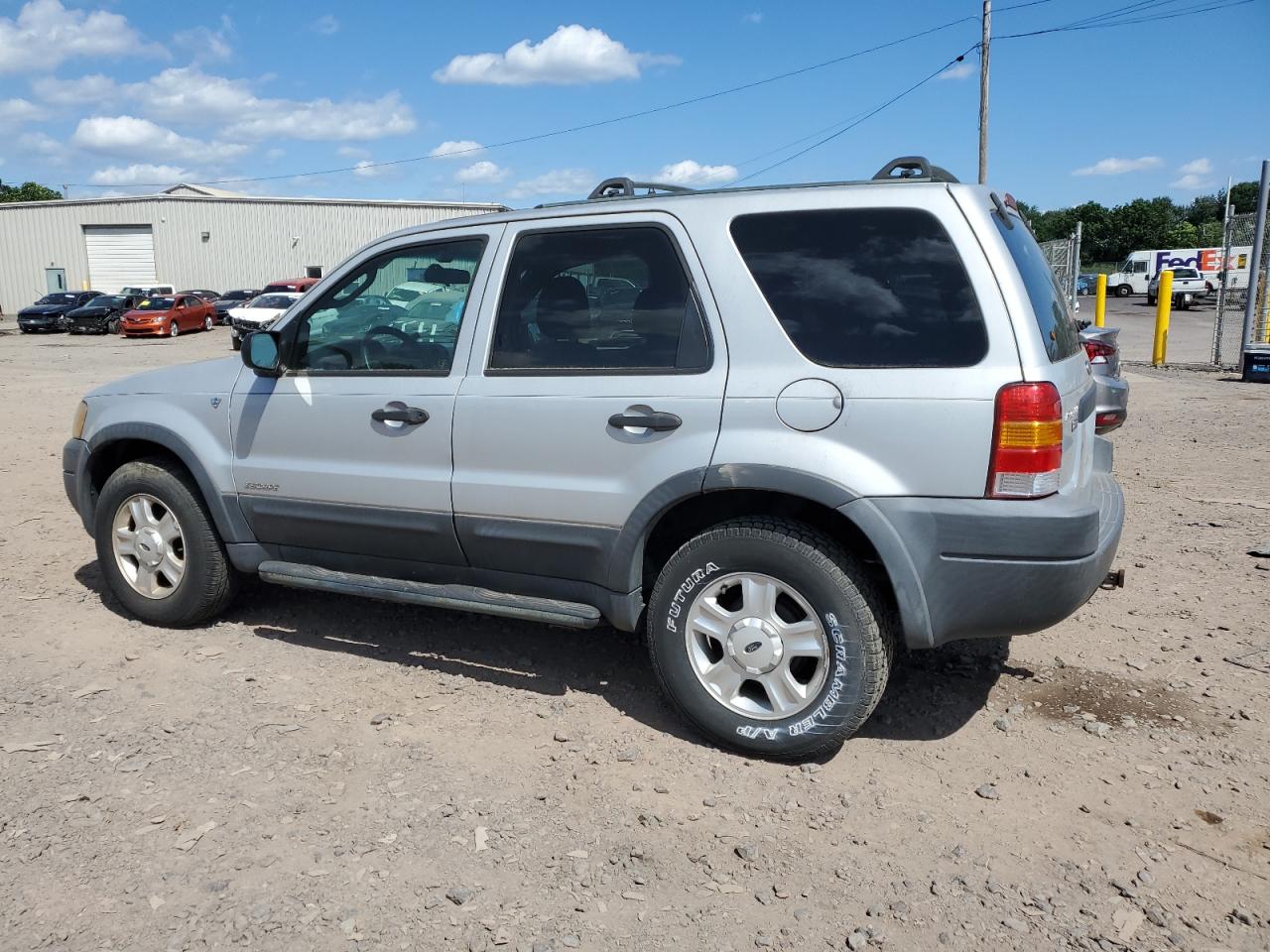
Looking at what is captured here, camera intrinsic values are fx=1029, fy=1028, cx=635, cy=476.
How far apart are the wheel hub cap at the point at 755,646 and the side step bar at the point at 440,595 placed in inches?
22.1

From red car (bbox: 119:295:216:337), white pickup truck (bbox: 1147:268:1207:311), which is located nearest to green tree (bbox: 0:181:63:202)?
red car (bbox: 119:295:216:337)

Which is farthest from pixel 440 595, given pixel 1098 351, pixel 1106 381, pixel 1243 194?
pixel 1243 194

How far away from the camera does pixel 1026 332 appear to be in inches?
128

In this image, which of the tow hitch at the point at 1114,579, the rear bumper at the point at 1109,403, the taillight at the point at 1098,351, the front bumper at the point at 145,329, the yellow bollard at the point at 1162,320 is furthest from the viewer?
the front bumper at the point at 145,329

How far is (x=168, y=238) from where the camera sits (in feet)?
173

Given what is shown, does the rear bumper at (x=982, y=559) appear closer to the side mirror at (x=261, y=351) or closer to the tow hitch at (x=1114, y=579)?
the tow hitch at (x=1114, y=579)

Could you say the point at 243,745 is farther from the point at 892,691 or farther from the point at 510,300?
the point at 892,691

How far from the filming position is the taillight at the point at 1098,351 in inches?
288

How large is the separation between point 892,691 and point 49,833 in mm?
3095

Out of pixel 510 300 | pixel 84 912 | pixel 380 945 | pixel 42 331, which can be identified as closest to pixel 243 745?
pixel 84 912

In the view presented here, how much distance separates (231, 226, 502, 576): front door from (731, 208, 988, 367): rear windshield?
1.25 meters

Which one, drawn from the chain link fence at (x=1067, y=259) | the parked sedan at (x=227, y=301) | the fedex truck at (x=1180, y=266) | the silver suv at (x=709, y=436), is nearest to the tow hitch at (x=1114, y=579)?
the silver suv at (x=709, y=436)

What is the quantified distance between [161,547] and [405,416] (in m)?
1.64

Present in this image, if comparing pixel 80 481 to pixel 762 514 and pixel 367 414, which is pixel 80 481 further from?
pixel 762 514
